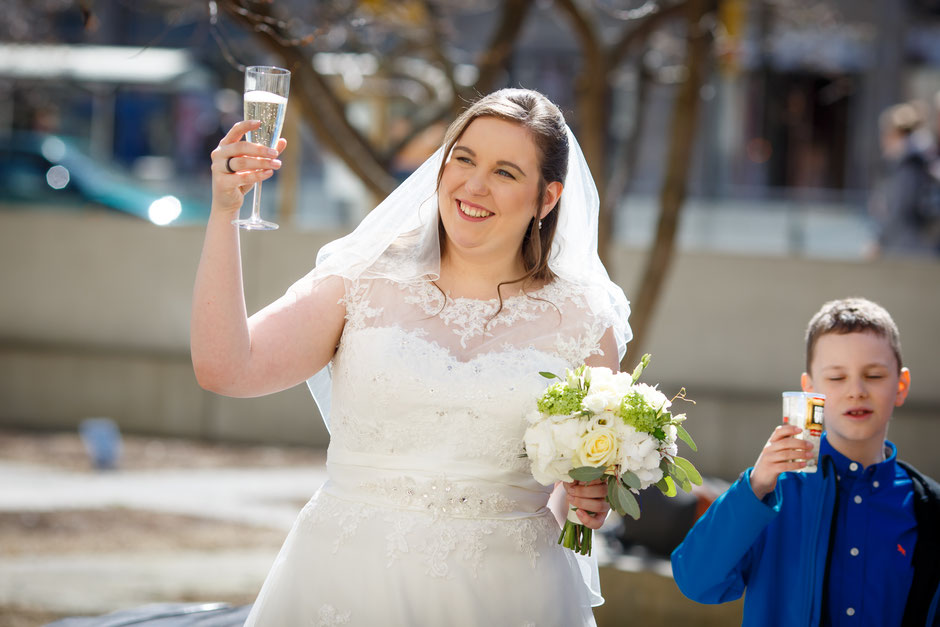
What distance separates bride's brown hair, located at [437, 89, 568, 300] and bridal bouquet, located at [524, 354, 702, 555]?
1.80ft

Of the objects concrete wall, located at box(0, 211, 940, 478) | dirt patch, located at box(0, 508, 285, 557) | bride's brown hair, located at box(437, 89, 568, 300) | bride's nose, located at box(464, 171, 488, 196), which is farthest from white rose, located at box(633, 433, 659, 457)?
concrete wall, located at box(0, 211, 940, 478)

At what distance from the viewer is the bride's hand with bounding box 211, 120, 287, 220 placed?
277cm

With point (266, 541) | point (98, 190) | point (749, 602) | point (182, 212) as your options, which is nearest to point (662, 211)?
point (266, 541)

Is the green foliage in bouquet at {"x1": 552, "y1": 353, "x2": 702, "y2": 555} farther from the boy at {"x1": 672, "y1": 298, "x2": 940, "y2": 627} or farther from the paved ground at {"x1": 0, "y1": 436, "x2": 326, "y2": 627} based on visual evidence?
the paved ground at {"x1": 0, "y1": 436, "x2": 326, "y2": 627}

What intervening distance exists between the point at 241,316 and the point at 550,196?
3.55 ft

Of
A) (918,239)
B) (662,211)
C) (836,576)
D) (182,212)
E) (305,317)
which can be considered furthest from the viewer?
(182,212)

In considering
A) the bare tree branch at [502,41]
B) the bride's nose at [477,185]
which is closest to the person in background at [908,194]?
the bare tree branch at [502,41]

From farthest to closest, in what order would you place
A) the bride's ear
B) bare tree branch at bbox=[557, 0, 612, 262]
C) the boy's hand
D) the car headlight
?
1. the car headlight
2. bare tree branch at bbox=[557, 0, 612, 262]
3. the bride's ear
4. the boy's hand

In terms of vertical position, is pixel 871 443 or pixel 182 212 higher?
pixel 182 212

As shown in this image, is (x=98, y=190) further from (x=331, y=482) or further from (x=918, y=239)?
(x=331, y=482)

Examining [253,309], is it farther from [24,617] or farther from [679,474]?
[679,474]

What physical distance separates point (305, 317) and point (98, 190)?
13.5 metres

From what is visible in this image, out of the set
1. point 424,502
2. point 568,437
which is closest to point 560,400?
point 568,437

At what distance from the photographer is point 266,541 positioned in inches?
294
